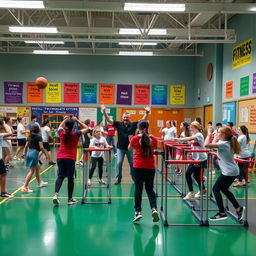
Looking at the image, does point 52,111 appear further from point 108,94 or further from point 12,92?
point 108,94

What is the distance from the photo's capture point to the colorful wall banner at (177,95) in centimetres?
1720

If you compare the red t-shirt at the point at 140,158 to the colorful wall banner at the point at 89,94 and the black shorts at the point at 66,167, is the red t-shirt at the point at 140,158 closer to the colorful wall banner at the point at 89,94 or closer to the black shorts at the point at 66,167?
the black shorts at the point at 66,167

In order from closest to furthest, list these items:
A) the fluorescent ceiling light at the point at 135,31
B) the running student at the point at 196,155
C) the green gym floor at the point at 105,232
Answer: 1. the green gym floor at the point at 105,232
2. the running student at the point at 196,155
3. the fluorescent ceiling light at the point at 135,31

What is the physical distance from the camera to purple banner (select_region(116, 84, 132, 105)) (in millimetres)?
16969

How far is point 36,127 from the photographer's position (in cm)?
638

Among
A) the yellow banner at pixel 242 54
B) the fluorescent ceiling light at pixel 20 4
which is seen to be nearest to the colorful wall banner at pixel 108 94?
the yellow banner at pixel 242 54

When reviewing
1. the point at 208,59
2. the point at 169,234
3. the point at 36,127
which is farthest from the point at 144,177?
the point at 208,59

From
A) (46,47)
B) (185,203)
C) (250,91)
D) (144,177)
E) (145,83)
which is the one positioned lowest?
(185,203)

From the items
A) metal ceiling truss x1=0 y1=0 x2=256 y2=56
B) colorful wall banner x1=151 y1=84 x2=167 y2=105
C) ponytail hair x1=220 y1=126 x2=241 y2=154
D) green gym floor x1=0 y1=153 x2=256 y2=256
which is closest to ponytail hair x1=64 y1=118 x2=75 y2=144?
green gym floor x1=0 y1=153 x2=256 y2=256

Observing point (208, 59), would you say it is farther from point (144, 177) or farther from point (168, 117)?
point (144, 177)

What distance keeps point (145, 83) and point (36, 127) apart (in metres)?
11.5

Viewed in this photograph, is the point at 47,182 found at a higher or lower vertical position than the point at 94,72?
lower

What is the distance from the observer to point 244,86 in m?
10.8

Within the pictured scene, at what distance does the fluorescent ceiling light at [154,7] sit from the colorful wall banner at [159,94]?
28.3 ft
